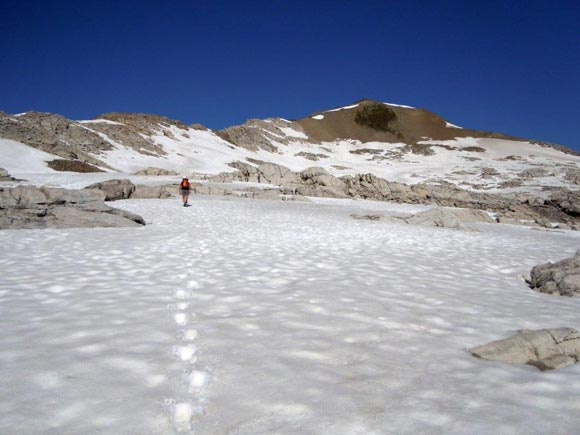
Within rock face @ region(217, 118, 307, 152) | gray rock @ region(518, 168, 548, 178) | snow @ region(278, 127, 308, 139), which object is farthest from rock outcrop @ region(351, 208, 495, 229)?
snow @ region(278, 127, 308, 139)

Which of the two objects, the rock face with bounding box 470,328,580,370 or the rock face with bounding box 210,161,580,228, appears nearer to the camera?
the rock face with bounding box 470,328,580,370

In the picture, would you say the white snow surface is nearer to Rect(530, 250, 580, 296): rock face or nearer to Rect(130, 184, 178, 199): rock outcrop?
Rect(130, 184, 178, 199): rock outcrop

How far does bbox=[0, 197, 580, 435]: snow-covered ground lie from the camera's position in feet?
8.22

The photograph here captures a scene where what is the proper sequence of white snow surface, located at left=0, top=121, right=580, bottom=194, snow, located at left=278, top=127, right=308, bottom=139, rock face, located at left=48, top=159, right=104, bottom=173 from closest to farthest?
1. rock face, located at left=48, top=159, right=104, bottom=173
2. white snow surface, located at left=0, top=121, right=580, bottom=194
3. snow, located at left=278, top=127, right=308, bottom=139

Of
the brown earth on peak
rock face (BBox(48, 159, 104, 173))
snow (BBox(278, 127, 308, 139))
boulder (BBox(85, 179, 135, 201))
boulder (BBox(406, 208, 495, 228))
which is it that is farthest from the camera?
the brown earth on peak

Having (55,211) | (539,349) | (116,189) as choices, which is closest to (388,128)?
(116,189)

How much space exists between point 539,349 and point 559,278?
12.1ft

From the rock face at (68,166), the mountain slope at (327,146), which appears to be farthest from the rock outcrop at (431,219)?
the rock face at (68,166)

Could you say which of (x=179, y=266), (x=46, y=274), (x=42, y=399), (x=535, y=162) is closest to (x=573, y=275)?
(x=179, y=266)

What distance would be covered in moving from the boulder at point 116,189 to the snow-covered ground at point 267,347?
16380mm

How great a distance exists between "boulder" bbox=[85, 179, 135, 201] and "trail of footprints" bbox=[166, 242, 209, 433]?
21.2m

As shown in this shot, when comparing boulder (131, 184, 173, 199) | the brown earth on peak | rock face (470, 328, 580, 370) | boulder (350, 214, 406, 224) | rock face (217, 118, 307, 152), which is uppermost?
the brown earth on peak

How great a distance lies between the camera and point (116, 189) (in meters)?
24.2

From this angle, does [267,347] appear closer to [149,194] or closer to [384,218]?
[384,218]
